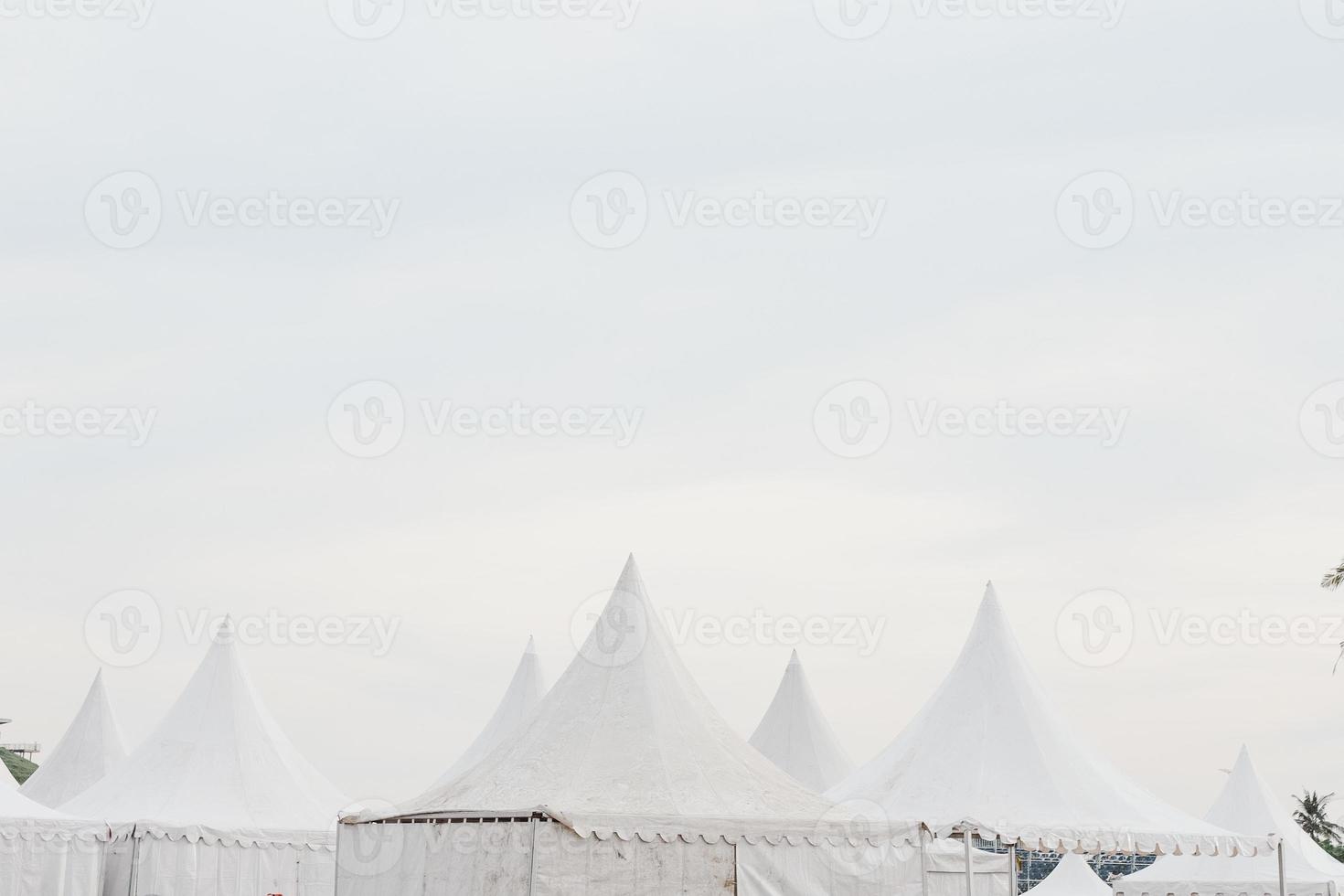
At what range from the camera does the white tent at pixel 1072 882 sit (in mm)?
31656

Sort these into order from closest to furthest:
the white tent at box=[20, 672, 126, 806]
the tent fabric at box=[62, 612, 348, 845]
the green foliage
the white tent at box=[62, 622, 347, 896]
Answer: the white tent at box=[62, 622, 347, 896] → the tent fabric at box=[62, 612, 348, 845] → the white tent at box=[20, 672, 126, 806] → the green foliage

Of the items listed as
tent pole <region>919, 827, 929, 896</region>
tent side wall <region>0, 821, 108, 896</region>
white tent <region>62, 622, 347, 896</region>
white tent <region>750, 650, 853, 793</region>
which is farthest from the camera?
white tent <region>750, 650, 853, 793</region>

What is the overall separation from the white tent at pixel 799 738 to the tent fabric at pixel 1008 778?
404 inches

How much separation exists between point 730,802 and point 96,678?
26.3 metres

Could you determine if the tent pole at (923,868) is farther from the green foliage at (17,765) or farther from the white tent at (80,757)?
the green foliage at (17,765)

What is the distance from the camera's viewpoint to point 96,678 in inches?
1518

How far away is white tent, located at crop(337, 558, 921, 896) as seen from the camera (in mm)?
15539

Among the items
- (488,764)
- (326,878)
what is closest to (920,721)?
(488,764)

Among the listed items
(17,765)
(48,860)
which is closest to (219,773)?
(48,860)

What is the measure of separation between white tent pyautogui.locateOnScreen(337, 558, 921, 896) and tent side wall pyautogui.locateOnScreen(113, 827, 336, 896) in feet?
25.7

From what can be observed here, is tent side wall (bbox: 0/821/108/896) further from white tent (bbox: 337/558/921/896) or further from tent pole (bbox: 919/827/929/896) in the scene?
tent pole (bbox: 919/827/929/896)

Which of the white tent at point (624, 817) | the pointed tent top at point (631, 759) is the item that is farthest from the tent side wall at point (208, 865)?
the pointed tent top at point (631, 759)

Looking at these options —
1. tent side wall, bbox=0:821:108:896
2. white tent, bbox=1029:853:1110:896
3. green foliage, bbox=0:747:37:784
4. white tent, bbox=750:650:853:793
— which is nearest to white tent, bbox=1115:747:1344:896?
white tent, bbox=1029:853:1110:896

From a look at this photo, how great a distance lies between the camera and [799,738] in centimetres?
3384
